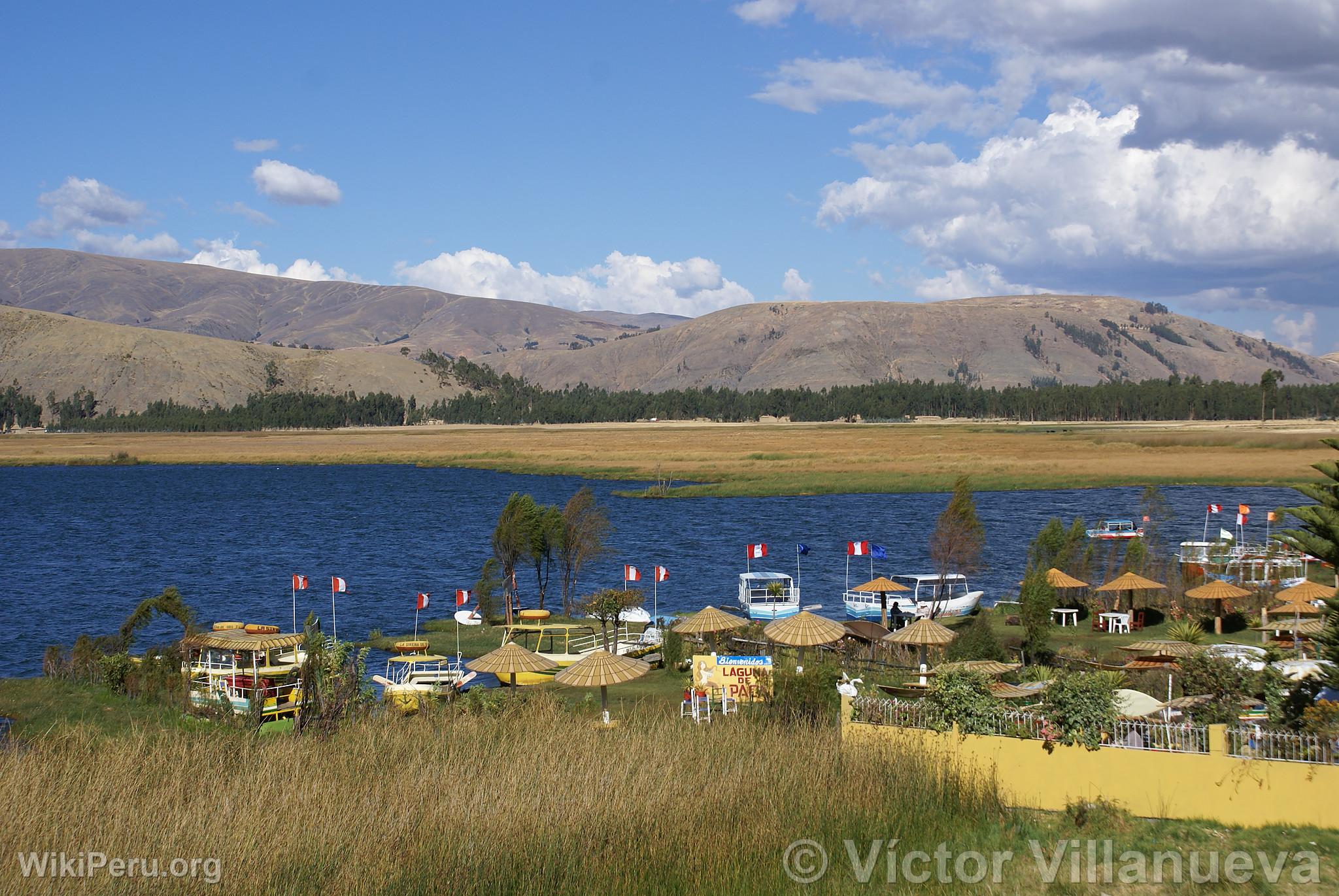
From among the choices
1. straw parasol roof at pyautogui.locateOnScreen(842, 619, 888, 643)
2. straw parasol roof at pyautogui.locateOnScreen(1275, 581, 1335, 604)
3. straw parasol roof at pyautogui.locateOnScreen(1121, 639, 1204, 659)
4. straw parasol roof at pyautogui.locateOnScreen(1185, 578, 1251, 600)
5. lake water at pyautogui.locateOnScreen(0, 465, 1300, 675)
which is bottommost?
lake water at pyautogui.locateOnScreen(0, 465, 1300, 675)

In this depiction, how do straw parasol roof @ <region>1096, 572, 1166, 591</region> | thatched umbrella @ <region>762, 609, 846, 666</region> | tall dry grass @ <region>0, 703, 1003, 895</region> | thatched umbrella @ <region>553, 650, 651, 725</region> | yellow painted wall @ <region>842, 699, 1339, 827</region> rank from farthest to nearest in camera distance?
straw parasol roof @ <region>1096, 572, 1166, 591</region>
thatched umbrella @ <region>762, 609, 846, 666</region>
thatched umbrella @ <region>553, 650, 651, 725</region>
yellow painted wall @ <region>842, 699, 1339, 827</region>
tall dry grass @ <region>0, 703, 1003, 895</region>

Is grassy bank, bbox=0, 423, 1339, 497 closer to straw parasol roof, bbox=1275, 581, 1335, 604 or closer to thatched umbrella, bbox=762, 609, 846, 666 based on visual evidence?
straw parasol roof, bbox=1275, 581, 1335, 604

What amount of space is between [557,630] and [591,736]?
20.6 m

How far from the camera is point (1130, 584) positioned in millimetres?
36812

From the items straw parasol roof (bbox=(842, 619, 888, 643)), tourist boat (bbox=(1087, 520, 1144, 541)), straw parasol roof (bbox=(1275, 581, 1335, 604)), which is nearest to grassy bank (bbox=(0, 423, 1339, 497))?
tourist boat (bbox=(1087, 520, 1144, 541))

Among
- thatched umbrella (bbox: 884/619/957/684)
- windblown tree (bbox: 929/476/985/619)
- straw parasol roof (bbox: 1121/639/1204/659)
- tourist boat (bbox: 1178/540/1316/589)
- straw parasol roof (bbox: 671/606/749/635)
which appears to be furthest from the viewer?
windblown tree (bbox: 929/476/985/619)

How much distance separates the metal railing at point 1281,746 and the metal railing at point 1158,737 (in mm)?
430

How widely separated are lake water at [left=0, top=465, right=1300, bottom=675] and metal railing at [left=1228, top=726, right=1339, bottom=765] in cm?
2812

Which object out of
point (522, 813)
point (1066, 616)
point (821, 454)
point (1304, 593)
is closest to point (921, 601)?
point (1066, 616)

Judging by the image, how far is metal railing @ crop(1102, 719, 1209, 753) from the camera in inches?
655

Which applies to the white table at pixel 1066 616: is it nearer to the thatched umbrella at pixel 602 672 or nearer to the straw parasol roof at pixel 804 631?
the straw parasol roof at pixel 804 631

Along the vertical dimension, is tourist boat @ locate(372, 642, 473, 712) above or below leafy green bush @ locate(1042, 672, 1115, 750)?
below

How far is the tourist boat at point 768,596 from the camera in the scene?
4191 cm

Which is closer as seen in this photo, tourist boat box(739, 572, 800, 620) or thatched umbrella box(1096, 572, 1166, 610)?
thatched umbrella box(1096, 572, 1166, 610)
